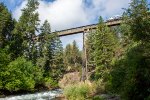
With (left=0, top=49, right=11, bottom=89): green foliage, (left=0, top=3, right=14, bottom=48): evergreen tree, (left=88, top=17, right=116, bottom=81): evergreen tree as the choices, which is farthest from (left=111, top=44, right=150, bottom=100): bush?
(left=0, top=3, right=14, bottom=48): evergreen tree

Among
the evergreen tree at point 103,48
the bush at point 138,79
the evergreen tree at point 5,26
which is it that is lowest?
the bush at point 138,79

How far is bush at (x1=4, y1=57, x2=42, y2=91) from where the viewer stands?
48.8 metres

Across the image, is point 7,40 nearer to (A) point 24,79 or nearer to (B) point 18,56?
(B) point 18,56

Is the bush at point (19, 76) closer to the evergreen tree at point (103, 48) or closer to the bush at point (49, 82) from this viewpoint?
the bush at point (49, 82)

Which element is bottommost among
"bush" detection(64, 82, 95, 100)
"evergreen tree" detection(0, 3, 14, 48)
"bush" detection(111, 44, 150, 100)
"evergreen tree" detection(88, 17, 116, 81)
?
"bush" detection(64, 82, 95, 100)

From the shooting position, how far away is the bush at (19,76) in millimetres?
48750

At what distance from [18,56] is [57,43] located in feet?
39.5

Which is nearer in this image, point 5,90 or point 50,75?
point 5,90

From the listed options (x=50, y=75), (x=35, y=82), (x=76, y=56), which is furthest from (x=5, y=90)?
(x=76, y=56)

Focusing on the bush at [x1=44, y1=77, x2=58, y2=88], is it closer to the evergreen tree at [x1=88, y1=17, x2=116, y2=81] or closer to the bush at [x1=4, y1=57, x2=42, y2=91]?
the bush at [x1=4, y1=57, x2=42, y2=91]

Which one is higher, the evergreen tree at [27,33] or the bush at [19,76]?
the evergreen tree at [27,33]

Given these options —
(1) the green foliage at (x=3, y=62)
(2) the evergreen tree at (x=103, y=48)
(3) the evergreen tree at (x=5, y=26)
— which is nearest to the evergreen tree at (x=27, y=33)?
(3) the evergreen tree at (x=5, y=26)

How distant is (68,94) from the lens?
99.1ft

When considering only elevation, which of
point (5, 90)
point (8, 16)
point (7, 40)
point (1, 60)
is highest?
point (8, 16)
